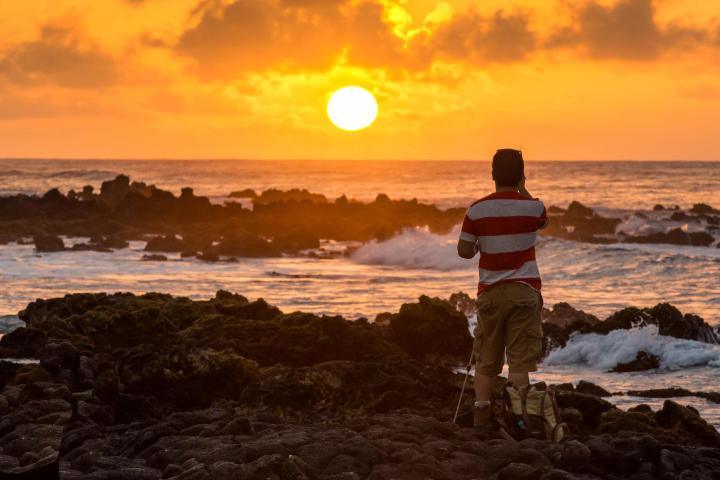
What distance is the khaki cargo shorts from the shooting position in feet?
22.2

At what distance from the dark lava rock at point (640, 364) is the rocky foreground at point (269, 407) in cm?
208

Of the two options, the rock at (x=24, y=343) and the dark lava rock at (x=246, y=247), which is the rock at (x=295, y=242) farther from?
the rock at (x=24, y=343)

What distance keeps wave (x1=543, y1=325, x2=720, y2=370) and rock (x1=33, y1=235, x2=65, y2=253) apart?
1993 cm

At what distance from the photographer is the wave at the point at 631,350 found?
13.4 metres

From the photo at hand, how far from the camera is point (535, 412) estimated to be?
6.69 metres

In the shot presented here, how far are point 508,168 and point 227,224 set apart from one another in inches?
1309

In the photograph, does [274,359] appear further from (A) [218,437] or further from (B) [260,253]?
(B) [260,253]

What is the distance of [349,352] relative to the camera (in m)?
11.5

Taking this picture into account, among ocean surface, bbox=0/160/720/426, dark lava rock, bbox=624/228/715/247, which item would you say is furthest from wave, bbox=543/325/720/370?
dark lava rock, bbox=624/228/715/247

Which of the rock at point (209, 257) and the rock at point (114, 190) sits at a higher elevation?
the rock at point (114, 190)

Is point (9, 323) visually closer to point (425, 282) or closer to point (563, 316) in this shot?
point (563, 316)

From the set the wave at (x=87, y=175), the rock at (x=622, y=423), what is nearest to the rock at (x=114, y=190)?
the rock at (x=622, y=423)

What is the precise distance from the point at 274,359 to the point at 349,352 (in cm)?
91

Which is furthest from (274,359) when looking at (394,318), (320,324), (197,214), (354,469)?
(197,214)
